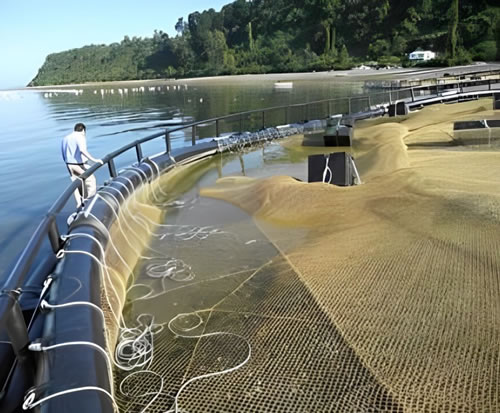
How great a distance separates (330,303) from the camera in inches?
142

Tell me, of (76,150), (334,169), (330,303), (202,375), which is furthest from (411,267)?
(76,150)

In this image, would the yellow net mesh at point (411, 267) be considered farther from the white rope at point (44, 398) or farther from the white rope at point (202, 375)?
the white rope at point (44, 398)

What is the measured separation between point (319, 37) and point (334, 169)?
153m

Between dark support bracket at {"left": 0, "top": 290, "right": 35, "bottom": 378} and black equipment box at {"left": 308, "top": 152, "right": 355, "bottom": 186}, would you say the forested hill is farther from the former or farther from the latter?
dark support bracket at {"left": 0, "top": 290, "right": 35, "bottom": 378}

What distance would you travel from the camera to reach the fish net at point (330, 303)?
9.09ft

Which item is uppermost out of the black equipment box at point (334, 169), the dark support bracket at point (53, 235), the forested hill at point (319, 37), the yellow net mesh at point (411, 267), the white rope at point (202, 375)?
the forested hill at point (319, 37)

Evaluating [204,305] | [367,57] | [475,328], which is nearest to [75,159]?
[204,305]

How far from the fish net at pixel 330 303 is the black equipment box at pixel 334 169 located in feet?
3.04

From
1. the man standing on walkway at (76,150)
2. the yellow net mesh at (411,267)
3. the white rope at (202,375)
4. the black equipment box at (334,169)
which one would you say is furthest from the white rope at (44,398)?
the man standing on walkway at (76,150)

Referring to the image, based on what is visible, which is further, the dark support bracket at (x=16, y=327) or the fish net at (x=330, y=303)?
the fish net at (x=330, y=303)

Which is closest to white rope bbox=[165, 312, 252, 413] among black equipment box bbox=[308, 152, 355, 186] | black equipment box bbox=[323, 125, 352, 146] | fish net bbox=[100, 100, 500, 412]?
fish net bbox=[100, 100, 500, 412]

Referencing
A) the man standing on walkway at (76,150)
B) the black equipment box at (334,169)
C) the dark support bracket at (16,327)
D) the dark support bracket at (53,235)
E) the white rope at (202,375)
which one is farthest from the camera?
the man standing on walkway at (76,150)

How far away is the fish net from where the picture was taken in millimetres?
2770

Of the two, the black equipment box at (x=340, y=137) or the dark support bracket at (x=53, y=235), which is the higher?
the dark support bracket at (x=53, y=235)
